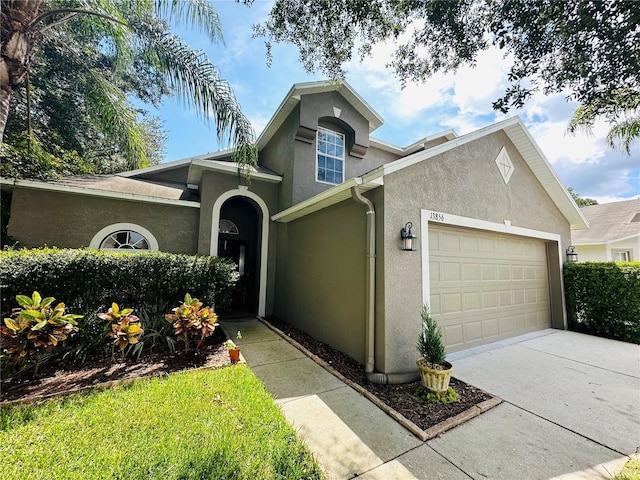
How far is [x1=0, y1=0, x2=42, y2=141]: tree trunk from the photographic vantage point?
3.92m

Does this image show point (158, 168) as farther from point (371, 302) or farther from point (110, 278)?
point (371, 302)

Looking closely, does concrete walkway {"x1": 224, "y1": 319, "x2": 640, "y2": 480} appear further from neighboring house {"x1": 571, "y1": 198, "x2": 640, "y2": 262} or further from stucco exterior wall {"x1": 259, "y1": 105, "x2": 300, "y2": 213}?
neighboring house {"x1": 571, "y1": 198, "x2": 640, "y2": 262}

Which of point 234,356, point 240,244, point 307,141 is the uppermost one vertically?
point 307,141

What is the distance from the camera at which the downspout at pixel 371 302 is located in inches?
171

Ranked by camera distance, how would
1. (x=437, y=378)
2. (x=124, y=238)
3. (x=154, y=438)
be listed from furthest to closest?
(x=124, y=238)
(x=437, y=378)
(x=154, y=438)

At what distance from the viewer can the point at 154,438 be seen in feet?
8.84

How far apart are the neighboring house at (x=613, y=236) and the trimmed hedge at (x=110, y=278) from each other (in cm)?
1815

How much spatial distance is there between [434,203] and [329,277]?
2.68m

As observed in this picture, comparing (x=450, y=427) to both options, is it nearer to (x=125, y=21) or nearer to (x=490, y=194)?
(x=490, y=194)

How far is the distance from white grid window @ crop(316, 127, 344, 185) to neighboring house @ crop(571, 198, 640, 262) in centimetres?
1393

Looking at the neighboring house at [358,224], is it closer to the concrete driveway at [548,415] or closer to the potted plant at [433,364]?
the potted plant at [433,364]

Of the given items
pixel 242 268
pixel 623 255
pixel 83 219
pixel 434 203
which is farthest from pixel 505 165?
pixel 623 255

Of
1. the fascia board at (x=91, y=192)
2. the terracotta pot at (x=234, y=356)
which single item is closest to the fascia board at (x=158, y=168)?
the fascia board at (x=91, y=192)

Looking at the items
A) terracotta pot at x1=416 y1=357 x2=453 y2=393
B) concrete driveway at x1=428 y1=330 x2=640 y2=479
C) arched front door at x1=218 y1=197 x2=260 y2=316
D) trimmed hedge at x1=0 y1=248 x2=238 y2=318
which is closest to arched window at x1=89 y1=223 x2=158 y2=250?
trimmed hedge at x1=0 y1=248 x2=238 y2=318
